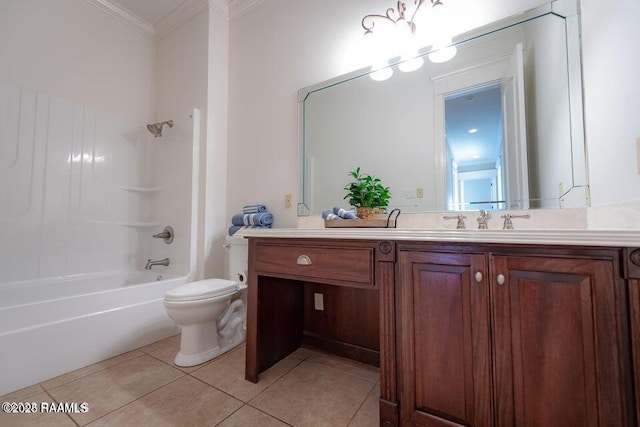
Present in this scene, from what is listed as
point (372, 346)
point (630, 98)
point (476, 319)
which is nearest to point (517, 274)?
point (476, 319)

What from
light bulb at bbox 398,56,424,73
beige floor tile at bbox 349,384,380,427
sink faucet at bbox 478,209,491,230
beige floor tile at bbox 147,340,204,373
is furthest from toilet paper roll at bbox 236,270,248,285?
light bulb at bbox 398,56,424,73

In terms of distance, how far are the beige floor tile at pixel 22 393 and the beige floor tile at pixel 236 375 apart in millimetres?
719

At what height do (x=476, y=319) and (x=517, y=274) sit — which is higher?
(x=517, y=274)

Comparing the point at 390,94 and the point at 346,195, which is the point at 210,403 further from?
the point at 390,94

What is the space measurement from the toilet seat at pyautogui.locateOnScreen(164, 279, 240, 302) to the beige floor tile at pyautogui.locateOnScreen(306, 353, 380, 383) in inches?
26.4

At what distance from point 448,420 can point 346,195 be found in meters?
1.20

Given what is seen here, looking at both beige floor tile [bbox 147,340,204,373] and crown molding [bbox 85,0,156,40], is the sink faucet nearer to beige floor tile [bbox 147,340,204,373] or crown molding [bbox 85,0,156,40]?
beige floor tile [bbox 147,340,204,373]

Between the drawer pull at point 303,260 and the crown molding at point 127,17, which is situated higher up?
the crown molding at point 127,17

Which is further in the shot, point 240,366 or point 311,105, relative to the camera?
point 311,105

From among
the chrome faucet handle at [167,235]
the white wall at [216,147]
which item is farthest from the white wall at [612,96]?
the chrome faucet handle at [167,235]

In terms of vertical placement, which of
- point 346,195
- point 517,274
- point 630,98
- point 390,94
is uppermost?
point 390,94

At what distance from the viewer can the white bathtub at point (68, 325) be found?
1286 millimetres

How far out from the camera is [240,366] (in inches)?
58.6

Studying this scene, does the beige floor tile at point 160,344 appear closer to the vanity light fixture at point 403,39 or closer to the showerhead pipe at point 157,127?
the showerhead pipe at point 157,127
